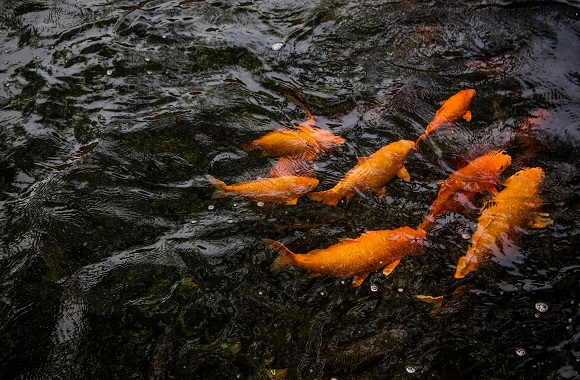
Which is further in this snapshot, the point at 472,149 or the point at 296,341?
the point at 472,149

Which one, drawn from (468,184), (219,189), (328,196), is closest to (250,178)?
(219,189)

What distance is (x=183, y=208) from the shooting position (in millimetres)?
4672

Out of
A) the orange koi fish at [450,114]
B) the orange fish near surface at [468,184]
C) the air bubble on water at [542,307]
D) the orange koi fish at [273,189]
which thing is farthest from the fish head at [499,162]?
the orange koi fish at [273,189]

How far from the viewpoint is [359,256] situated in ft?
12.7

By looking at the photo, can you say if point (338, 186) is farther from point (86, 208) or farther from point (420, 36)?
point (420, 36)

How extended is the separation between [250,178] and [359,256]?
1464mm

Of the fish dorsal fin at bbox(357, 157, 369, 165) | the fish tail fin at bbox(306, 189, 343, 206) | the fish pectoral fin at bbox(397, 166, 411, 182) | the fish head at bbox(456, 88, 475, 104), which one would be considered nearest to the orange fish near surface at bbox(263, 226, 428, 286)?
the fish tail fin at bbox(306, 189, 343, 206)

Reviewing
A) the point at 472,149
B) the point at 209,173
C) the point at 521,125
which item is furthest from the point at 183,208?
the point at 521,125

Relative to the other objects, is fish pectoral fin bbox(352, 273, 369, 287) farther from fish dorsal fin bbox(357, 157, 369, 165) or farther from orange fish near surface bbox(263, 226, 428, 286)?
fish dorsal fin bbox(357, 157, 369, 165)

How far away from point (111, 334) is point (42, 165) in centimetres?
212

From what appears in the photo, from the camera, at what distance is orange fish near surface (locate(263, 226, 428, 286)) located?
3.88 meters

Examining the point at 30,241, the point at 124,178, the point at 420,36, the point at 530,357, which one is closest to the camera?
the point at 530,357

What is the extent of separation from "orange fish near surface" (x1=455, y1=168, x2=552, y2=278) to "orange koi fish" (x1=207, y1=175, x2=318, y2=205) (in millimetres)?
1466

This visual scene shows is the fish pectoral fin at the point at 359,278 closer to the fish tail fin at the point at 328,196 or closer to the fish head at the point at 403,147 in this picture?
the fish tail fin at the point at 328,196
